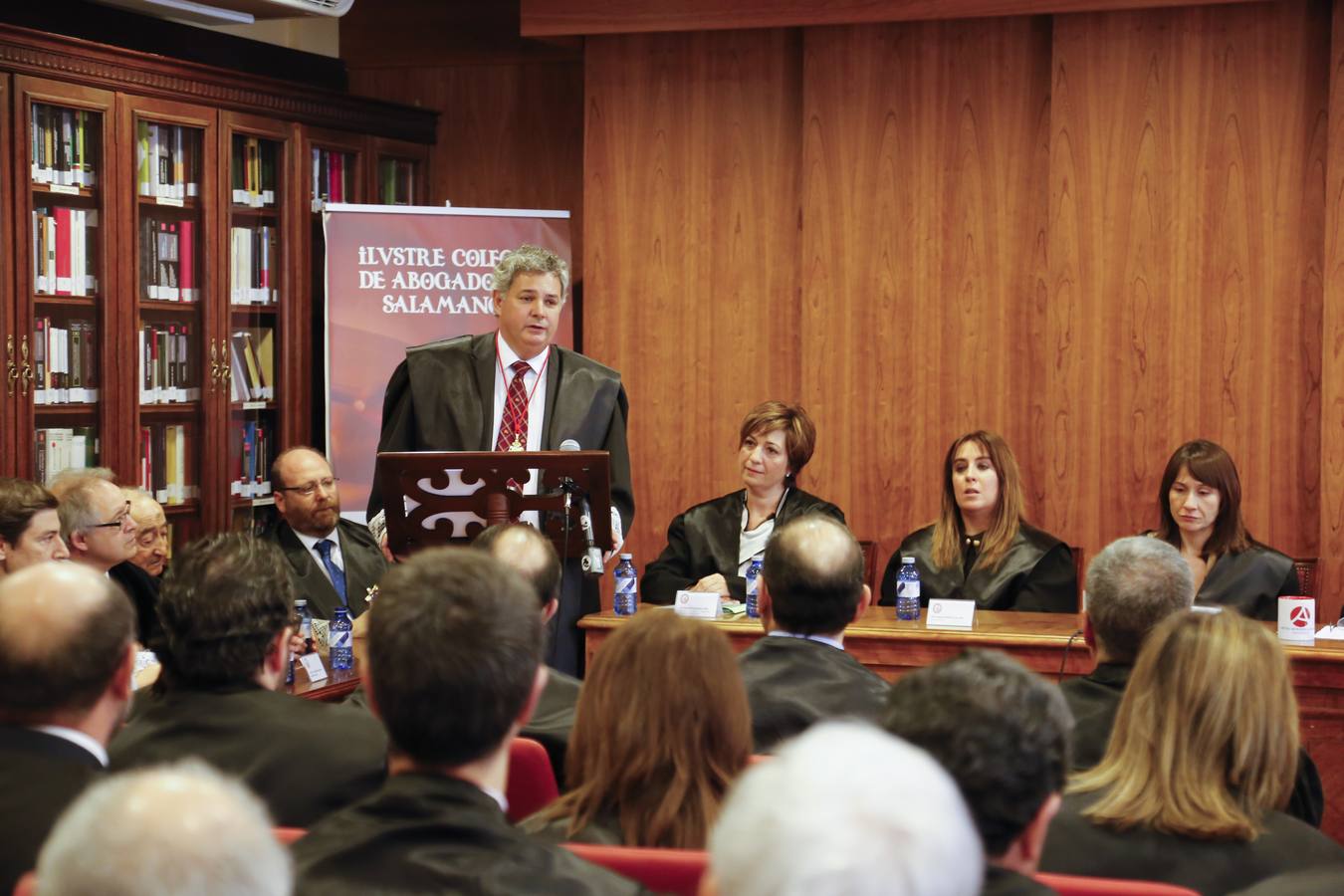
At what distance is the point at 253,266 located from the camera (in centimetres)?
654

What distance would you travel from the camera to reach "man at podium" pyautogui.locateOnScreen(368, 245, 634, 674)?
15.5ft

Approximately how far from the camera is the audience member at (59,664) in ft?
6.64

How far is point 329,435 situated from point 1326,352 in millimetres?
3971

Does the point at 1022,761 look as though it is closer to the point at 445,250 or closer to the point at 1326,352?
the point at 1326,352

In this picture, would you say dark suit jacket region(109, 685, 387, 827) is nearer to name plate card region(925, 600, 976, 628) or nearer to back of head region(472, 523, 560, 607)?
back of head region(472, 523, 560, 607)

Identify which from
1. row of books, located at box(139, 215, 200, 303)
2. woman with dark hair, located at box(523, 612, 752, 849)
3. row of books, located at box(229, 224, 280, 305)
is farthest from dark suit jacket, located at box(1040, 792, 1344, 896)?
row of books, located at box(229, 224, 280, 305)

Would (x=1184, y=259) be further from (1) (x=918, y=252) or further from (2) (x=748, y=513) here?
(2) (x=748, y=513)

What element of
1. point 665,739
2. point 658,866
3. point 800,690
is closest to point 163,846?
point 658,866

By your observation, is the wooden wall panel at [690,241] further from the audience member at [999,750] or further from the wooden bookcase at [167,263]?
the audience member at [999,750]

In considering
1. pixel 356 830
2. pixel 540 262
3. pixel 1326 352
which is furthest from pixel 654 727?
pixel 1326 352

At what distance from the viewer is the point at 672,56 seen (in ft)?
21.8

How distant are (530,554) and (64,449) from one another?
124 inches

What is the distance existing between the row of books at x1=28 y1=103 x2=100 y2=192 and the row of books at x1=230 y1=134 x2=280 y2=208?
65 centimetres

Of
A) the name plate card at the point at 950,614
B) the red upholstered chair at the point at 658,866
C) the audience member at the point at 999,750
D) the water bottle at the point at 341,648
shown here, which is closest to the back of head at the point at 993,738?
the audience member at the point at 999,750
